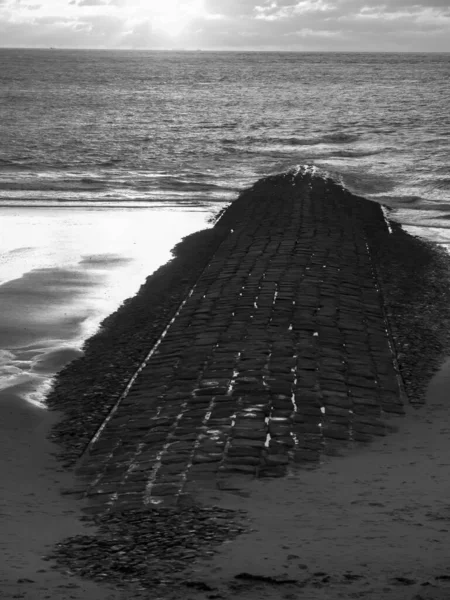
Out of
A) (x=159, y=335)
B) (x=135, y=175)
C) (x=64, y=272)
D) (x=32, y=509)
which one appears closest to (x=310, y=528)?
(x=32, y=509)

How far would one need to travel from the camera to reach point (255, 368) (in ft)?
25.3

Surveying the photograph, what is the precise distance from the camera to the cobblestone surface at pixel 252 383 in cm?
601

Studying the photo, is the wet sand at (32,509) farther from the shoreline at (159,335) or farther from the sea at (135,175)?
the sea at (135,175)

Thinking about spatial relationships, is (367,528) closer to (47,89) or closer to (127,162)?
(127,162)

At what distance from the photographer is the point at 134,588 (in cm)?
429

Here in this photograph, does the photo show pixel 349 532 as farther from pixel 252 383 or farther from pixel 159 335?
pixel 159 335

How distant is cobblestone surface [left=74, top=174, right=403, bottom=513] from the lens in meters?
6.01

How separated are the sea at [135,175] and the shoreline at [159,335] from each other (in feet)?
0.97

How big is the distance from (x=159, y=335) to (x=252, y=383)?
207cm

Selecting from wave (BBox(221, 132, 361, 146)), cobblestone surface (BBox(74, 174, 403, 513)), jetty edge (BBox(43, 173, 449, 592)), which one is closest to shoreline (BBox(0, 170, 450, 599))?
jetty edge (BBox(43, 173, 449, 592))

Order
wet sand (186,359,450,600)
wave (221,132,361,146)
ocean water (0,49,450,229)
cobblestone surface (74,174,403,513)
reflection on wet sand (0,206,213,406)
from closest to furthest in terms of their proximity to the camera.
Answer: wet sand (186,359,450,600), cobblestone surface (74,174,403,513), reflection on wet sand (0,206,213,406), ocean water (0,49,450,229), wave (221,132,361,146)

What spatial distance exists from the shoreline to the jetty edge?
0.03m

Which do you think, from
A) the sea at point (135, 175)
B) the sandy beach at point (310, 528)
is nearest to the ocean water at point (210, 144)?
the sea at point (135, 175)

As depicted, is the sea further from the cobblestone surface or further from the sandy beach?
the sandy beach
